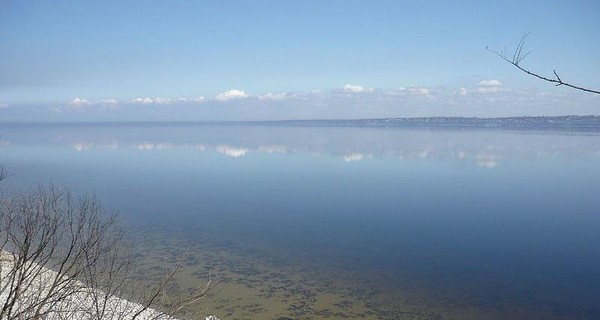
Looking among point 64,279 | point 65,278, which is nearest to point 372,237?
point 65,278

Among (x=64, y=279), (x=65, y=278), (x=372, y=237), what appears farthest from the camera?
(x=372, y=237)

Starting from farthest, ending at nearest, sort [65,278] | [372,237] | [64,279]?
1. [372,237]
2. [65,278]
3. [64,279]

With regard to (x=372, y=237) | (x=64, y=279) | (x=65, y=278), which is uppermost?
(x=64, y=279)

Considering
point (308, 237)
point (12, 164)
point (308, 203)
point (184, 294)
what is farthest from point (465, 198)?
point (12, 164)

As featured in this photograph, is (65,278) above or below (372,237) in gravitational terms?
above

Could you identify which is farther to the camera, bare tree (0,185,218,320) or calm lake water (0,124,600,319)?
calm lake water (0,124,600,319)

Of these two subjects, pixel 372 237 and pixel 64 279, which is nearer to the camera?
pixel 64 279

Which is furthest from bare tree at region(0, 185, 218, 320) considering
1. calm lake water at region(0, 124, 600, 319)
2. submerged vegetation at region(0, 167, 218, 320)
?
calm lake water at region(0, 124, 600, 319)

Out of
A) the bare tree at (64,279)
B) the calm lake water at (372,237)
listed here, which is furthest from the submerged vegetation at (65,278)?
the calm lake water at (372,237)

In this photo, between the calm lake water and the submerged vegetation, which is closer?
the submerged vegetation

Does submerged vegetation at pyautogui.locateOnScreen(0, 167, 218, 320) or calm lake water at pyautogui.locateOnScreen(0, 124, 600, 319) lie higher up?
submerged vegetation at pyautogui.locateOnScreen(0, 167, 218, 320)

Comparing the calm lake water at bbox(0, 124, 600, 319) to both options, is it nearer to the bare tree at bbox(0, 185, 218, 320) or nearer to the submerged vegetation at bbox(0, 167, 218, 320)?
the submerged vegetation at bbox(0, 167, 218, 320)

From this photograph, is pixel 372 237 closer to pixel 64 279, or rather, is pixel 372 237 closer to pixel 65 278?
pixel 65 278

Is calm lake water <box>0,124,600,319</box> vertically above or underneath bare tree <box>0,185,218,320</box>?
underneath
